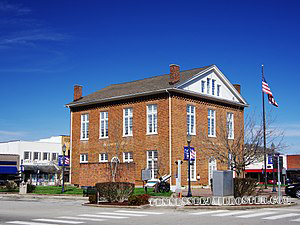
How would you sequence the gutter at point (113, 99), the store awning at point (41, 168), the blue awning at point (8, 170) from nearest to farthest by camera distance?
the gutter at point (113, 99) → the blue awning at point (8, 170) → the store awning at point (41, 168)

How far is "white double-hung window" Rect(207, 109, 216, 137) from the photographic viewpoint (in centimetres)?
4399

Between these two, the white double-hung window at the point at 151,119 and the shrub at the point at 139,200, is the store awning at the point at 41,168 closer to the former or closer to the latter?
the white double-hung window at the point at 151,119

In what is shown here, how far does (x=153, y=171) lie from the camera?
133ft

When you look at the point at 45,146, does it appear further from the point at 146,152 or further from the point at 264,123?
the point at 264,123

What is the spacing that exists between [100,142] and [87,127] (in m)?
3.01

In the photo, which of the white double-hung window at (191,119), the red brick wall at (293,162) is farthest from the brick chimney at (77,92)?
the red brick wall at (293,162)

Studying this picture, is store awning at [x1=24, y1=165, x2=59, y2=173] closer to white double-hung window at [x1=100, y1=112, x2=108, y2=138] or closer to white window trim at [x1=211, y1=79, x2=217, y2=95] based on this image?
white double-hung window at [x1=100, y1=112, x2=108, y2=138]

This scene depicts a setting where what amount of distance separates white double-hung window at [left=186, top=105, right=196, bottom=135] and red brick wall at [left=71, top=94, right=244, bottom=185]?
428 millimetres

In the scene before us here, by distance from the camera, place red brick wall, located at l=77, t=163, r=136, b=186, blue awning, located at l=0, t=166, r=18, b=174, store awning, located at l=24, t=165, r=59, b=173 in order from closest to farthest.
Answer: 1. red brick wall, located at l=77, t=163, r=136, b=186
2. blue awning, located at l=0, t=166, r=18, b=174
3. store awning, located at l=24, t=165, r=59, b=173

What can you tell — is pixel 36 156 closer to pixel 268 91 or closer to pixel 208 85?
pixel 208 85

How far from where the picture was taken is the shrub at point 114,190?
976 inches

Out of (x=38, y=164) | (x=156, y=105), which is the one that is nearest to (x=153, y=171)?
(x=156, y=105)

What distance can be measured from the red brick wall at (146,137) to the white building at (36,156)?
25276 mm

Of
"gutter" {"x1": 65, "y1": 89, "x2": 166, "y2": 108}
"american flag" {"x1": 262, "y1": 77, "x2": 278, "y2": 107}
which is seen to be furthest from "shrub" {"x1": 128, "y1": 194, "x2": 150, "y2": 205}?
"american flag" {"x1": 262, "y1": 77, "x2": 278, "y2": 107}
